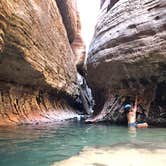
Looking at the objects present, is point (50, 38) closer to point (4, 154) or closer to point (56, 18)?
point (56, 18)

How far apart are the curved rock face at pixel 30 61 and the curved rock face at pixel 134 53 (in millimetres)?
1789

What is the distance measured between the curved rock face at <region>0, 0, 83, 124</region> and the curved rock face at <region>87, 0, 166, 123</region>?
1789 mm

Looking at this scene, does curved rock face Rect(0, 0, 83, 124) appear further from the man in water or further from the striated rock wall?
the striated rock wall

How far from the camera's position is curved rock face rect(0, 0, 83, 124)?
625cm

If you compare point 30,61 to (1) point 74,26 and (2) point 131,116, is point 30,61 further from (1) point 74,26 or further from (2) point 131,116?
(1) point 74,26

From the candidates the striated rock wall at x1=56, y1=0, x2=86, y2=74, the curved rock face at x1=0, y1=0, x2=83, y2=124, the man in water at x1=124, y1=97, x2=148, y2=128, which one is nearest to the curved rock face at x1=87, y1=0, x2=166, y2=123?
the man in water at x1=124, y1=97, x2=148, y2=128

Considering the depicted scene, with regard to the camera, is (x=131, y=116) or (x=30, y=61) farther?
(x=131, y=116)

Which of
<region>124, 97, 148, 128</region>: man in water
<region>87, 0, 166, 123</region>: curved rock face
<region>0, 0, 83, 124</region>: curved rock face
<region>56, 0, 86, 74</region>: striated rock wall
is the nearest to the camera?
<region>0, 0, 83, 124</region>: curved rock face

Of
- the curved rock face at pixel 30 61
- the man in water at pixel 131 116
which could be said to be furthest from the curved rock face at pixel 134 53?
the curved rock face at pixel 30 61

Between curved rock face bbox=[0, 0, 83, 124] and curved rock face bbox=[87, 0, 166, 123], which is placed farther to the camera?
curved rock face bbox=[87, 0, 166, 123]

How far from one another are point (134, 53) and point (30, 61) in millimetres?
3117

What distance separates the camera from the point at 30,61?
24.6 ft

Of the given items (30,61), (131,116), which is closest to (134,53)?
(131,116)

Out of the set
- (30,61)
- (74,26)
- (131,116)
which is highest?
(74,26)
